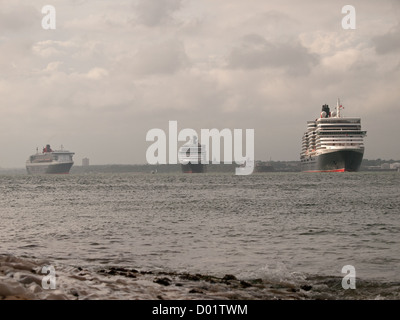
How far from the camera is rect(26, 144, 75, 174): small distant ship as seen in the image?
594ft

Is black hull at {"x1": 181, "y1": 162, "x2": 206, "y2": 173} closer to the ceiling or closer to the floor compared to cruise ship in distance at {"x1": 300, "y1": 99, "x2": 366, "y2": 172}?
closer to the floor

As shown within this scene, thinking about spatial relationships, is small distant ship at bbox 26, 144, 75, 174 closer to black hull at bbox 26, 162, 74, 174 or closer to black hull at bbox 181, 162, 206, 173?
black hull at bbox 26, 162, 74, 174

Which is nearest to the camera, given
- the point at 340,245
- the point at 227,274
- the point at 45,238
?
the point at 227,274

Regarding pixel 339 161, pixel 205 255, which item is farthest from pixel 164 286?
pixel 339 161

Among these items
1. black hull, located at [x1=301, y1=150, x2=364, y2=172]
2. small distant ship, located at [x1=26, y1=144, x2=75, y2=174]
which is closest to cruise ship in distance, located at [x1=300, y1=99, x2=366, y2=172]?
black hull, located at [x1=301, y1=150, x2=364, y2=172]

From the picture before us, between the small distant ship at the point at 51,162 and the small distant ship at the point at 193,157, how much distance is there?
45.4 metres

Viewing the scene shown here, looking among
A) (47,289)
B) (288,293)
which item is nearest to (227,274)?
(288,293)

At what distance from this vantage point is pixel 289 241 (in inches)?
650

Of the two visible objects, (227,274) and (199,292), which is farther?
(227,274)

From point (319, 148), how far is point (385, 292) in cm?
11470

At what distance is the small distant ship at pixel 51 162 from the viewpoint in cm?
18112

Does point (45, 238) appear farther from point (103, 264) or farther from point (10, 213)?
point (10, 213)

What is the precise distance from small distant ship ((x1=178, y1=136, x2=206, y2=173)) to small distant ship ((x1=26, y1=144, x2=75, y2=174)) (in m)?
45.4
